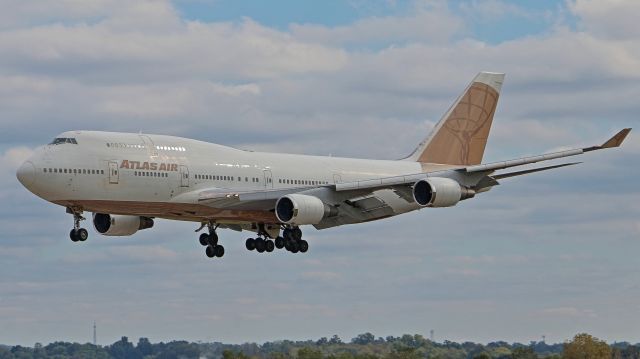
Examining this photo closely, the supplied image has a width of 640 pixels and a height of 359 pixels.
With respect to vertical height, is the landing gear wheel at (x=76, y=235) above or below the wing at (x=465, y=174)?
below

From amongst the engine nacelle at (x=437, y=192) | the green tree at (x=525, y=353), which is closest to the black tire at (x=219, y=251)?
the engine nacelle at (x=437, y=192)

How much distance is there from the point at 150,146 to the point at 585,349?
52.0 metres

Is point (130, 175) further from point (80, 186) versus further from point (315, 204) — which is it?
point (315, 204)

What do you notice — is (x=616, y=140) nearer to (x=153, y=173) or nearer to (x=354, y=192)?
(x=354, y=192)

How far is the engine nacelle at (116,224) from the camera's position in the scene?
246 feet

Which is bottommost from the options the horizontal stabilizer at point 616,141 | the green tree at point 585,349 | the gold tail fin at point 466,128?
the green tree at point 585,349

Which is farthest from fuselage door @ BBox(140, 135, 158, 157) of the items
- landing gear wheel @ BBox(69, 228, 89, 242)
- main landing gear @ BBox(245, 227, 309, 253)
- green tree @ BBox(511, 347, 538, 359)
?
green tree @ BBox(511, 347, 538, 359)

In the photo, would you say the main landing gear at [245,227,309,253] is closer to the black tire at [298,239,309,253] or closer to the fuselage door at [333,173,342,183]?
the black tire at [298,239,309,253]

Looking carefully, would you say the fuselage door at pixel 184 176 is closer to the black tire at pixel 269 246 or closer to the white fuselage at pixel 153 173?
the white fuselage at pixel 153 173

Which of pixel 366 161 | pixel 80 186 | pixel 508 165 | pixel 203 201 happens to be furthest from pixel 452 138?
pixel 80 186

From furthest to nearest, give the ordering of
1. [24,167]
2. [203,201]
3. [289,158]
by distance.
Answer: [289,158], [203,201], [24,167]

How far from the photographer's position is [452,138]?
3455 inches

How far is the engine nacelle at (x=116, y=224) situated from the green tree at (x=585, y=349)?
45.8m

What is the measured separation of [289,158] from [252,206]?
16.8ft
